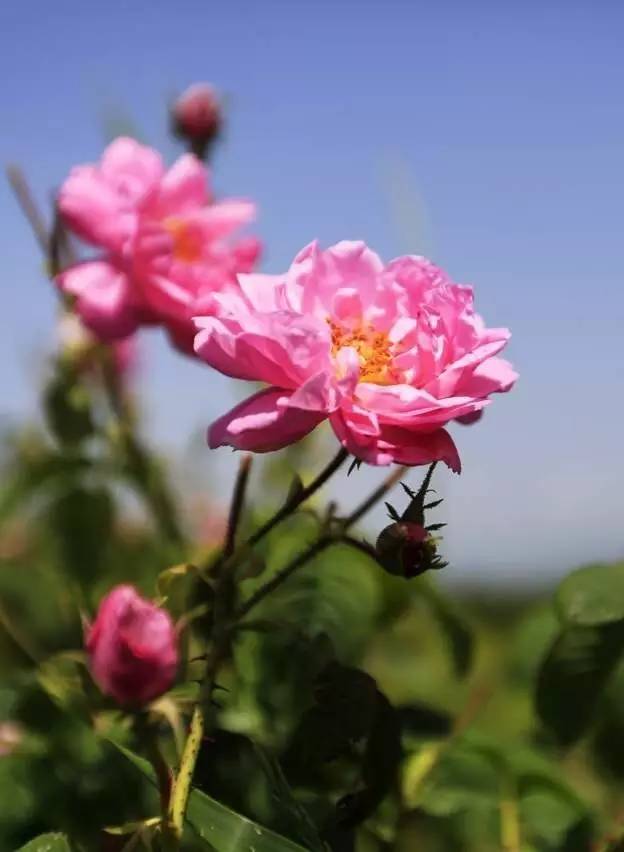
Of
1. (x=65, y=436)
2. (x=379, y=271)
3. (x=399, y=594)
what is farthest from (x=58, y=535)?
(x=379, y=271)

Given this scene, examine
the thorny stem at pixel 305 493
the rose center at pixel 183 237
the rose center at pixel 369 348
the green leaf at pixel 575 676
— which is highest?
the rose center at pixel 183 237

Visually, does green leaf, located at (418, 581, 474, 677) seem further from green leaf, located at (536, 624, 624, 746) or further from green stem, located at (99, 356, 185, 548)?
green stem, located at (99, 356, 185, 548)

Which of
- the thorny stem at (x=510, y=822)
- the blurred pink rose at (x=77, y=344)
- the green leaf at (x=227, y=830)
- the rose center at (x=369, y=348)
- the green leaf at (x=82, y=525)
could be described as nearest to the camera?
the green leaf at (x=227, y=830)

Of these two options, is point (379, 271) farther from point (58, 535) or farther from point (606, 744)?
point (58, 535)

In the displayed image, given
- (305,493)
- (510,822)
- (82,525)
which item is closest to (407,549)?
(305,493)

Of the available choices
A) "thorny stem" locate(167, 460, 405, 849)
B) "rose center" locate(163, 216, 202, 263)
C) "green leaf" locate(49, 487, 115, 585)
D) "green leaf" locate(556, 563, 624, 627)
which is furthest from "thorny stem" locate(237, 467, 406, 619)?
"green leaf" locate(49, 487, 115, 585)

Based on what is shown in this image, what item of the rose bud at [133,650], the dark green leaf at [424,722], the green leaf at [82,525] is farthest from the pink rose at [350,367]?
the green leaf at [82,525]

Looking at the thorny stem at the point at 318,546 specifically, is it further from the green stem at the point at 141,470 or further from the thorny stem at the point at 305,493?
the green stem at the point at 141,470
